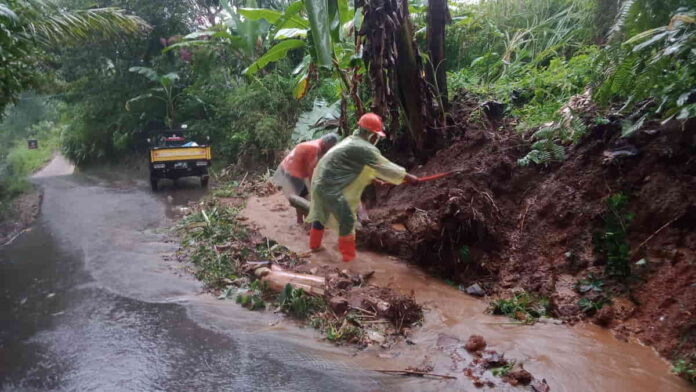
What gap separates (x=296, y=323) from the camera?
450 cm

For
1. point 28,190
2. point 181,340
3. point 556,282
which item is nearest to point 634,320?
point 556,282

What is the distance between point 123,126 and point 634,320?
15926 millimetres

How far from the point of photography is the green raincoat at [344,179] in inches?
215

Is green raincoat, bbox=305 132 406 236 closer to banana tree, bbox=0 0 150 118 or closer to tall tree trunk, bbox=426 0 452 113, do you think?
tall tree trunk, bbox=426 0 452 113

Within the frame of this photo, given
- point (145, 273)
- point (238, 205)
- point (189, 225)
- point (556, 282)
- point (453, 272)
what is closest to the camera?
point (556, 282)

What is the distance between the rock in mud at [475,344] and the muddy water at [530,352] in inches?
2.4

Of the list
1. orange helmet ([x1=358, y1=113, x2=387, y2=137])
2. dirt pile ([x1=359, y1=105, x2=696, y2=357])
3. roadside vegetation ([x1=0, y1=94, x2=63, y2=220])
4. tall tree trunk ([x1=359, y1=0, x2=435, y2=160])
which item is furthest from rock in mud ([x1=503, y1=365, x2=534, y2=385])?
roadside vegetation ([x1=0, y1=94, x2=63, y2=220])

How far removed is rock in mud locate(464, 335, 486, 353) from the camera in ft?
12.4

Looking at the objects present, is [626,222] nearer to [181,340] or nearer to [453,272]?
[453,272]

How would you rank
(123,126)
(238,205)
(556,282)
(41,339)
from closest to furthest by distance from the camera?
1. (41,339)
2. (556,282)
3. (238,205)
4. (123,126)

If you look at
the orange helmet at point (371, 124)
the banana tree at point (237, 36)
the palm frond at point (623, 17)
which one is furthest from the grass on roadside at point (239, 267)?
the banana tree at point (237, 36)

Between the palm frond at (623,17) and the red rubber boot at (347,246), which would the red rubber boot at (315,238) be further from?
the palm frond at (623,17)

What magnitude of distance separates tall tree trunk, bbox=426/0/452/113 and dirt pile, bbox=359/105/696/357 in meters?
0.73

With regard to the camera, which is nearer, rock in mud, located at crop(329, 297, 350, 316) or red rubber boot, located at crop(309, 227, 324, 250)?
rock in mud, located at crop(329, 297, 350, 316)
